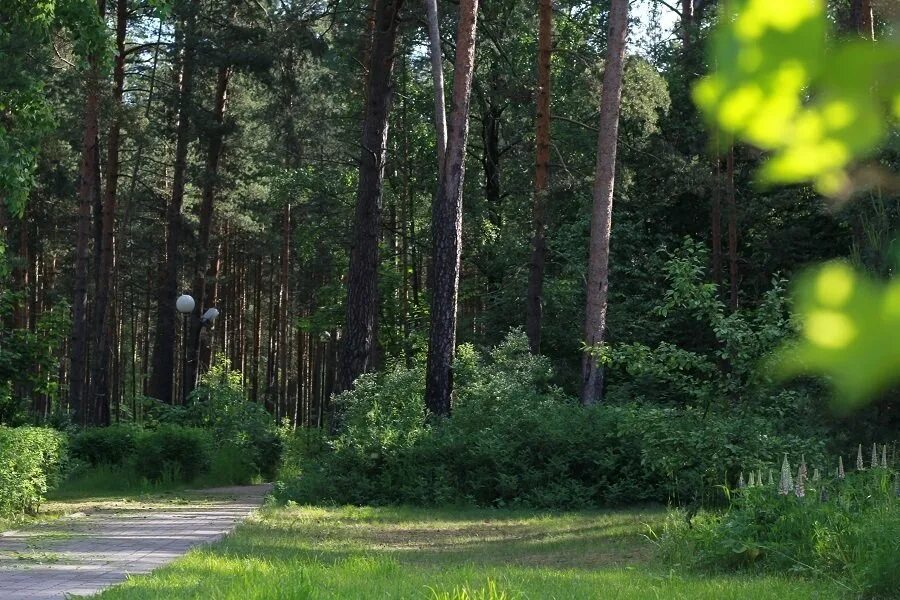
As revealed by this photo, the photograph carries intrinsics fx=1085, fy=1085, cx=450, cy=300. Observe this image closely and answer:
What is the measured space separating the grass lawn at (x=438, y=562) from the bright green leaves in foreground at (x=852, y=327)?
5165mm

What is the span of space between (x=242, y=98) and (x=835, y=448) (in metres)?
29.5

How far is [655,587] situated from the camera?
7.45 m

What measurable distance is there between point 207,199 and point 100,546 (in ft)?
78.0

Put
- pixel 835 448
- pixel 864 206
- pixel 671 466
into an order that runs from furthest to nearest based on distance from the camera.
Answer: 1. pixel 671 466
2. pixel 835 448
3. pixel 864 206

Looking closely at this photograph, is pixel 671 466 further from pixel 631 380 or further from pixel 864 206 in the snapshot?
pixel 631 380

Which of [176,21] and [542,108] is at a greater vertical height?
[176,21]

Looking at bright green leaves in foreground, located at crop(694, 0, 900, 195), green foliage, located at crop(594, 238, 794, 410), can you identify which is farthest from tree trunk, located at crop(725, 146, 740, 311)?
bright green leaves in foreground, located at crop(694, 0, 900, 195)

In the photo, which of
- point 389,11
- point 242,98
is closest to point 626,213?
point 389,11

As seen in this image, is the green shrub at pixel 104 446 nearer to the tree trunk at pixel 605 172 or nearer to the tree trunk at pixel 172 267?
the tree trunk at pixel 172 267

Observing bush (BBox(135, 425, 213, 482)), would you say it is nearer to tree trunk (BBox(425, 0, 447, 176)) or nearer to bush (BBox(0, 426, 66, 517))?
bush (BBox(0, 426, 66, 517))

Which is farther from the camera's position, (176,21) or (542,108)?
(176,21)

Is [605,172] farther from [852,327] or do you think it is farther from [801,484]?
[852,327]

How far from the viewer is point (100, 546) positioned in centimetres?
1180

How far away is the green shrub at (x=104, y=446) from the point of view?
22906 mm
